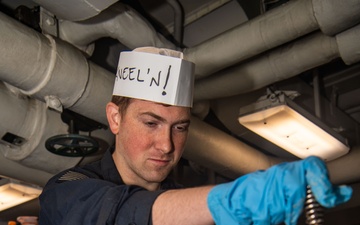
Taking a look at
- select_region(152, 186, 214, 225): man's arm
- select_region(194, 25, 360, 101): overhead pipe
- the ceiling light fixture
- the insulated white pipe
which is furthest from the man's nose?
the ceiling light fixture

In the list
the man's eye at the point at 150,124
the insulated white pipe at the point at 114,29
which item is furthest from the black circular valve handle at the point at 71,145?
the man's eye at the point at 150,124

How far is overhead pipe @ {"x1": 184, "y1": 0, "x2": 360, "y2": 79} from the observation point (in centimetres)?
155

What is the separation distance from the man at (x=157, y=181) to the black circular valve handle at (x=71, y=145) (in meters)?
0.44

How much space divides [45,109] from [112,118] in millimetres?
600

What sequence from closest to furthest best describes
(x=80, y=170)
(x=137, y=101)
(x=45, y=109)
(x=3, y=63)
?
1. (x=80, y=170)
2. (x=137, y=101)
3. (x=3, y=63)
4. (x=45, y=109)

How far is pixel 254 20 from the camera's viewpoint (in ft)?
5.73

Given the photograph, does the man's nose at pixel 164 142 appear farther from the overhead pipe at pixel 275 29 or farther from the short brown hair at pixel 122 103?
the overhead pipe at pixel 275 29

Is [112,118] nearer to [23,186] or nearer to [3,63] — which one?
[3,63]

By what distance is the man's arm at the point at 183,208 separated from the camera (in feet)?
2.70

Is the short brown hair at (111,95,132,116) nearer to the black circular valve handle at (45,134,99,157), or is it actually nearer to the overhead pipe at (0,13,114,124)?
the overhead pipe at (0,13,114,124)

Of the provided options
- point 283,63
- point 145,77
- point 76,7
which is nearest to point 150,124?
point 145,77

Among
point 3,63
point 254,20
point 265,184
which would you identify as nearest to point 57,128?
point 3,63

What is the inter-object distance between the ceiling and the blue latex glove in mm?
892

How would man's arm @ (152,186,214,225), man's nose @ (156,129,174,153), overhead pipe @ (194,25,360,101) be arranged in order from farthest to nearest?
overhead pipe @ (194,25,360,101), man's nose @ (156,129,174,153), man's arm @ (152,186,214,225)
